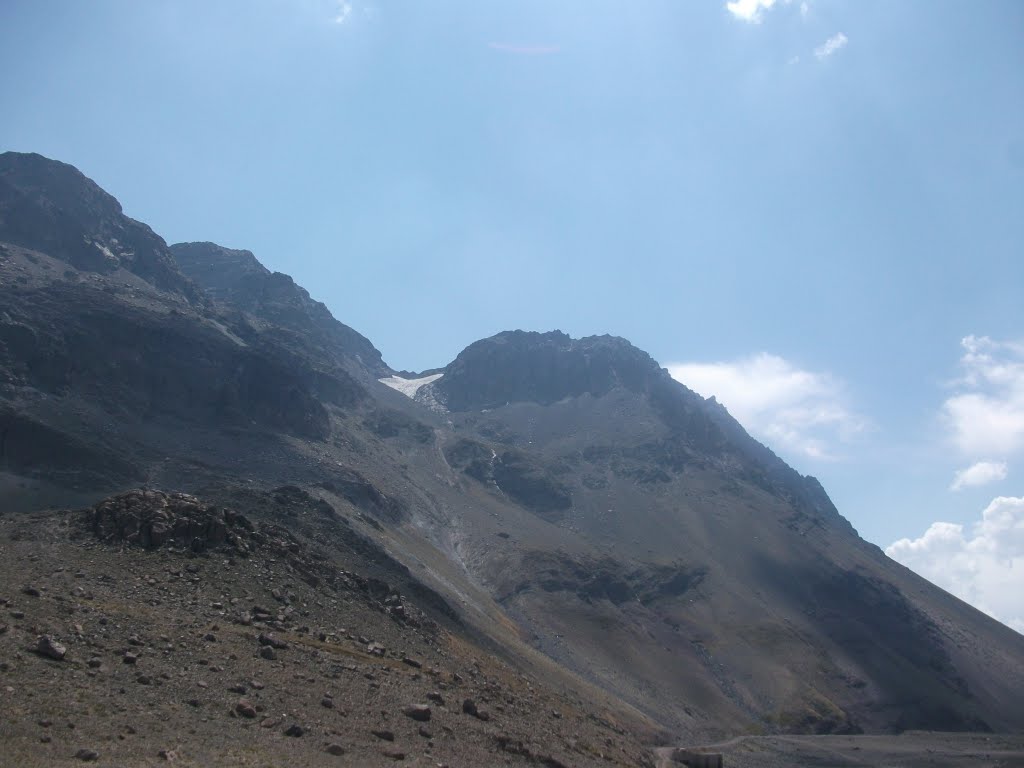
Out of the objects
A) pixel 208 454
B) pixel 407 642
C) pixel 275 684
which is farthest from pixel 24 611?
pixel 208 454

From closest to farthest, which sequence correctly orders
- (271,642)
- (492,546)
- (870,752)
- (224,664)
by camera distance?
1. (224,664)
2. (271,642)
3. (870,752)
4. (492,546)

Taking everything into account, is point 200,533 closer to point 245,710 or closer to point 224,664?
point 224,664

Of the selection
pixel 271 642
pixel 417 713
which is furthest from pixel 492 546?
pixel 417 713

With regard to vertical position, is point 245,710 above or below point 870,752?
above

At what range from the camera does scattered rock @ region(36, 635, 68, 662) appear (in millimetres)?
28516

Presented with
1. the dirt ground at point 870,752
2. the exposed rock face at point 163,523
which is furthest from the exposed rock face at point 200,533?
the dirt ground at point 870,752

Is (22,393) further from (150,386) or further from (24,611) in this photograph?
(24,611)

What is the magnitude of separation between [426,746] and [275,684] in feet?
23.4

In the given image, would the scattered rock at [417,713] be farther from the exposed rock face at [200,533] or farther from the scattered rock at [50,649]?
the exposed rock face at [200,533]

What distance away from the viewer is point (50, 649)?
28.6 m

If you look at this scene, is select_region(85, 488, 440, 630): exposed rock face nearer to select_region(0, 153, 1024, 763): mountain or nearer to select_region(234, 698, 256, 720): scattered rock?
select_region(0, 153, 1024, 763): mountain

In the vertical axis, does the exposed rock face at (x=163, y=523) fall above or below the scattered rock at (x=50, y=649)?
above

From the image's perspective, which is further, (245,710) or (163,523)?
(163,523)

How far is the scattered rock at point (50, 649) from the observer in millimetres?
28516
